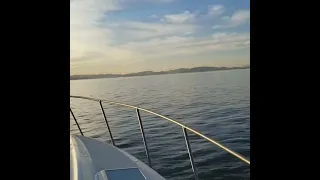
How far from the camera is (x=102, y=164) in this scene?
7.72 ft

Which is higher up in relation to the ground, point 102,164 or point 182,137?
point 102,164

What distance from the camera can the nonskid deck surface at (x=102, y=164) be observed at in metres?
1.97

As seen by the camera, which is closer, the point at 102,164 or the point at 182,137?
the point at 102,164

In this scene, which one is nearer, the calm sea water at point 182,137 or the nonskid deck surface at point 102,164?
the nonskid deck surface at point 102,164

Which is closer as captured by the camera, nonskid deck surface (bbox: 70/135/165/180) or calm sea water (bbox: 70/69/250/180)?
nonskid deck surface (bbox: 70/135/165/180)

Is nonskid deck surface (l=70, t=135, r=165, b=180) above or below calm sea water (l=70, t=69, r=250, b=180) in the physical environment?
above

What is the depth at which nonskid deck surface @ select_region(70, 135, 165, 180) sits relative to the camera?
1.97 metres

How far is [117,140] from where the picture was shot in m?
10.2

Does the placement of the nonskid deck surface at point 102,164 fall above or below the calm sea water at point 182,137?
above

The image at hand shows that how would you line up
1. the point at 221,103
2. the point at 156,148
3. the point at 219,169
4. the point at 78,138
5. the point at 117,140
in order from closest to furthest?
1. the point at 78,138
2. the point at 219,169
3. the point at 156,148
4. the point at 117,140
5. the point at 221,103
